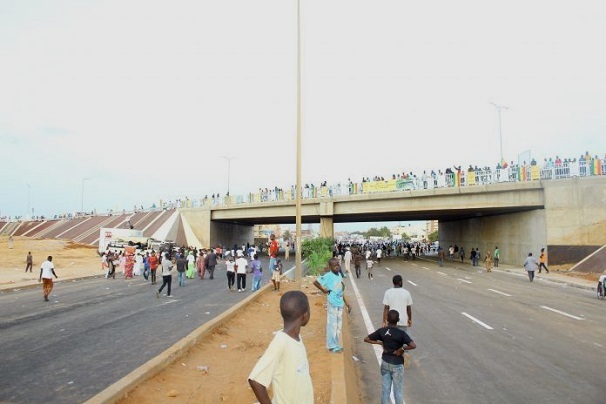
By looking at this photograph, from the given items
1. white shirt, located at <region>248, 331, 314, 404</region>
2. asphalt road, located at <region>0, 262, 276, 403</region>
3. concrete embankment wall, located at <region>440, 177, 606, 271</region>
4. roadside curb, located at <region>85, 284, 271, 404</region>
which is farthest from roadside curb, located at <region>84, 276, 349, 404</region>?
concrete embankment wall, located at <region>440, 177, 606, 271</region>

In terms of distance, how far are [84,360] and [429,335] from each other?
24.3 feet

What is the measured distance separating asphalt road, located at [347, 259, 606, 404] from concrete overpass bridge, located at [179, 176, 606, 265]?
1376cm

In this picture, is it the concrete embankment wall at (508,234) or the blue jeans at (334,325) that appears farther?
the concrete embankment wall at (508,234)

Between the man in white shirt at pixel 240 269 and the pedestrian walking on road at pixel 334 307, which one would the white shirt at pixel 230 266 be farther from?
the pedestrian walking on road at pixel 334 307

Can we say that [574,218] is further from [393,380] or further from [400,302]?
[393,380]

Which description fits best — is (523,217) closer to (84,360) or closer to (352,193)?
(352,193)

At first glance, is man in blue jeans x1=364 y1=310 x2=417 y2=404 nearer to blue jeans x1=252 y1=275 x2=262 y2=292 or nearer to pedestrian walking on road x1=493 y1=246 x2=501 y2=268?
blue jeans x1=252 y1=275 x2=262 y2=292

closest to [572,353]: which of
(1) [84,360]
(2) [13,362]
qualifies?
(1) [84,360]

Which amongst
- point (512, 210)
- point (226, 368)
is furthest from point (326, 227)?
point (226, 368)

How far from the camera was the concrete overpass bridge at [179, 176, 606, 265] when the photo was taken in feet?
95.6

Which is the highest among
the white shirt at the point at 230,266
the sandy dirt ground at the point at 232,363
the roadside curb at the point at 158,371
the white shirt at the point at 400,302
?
the white shirt at the point at 400,302

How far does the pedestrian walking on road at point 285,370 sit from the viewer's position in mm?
2902

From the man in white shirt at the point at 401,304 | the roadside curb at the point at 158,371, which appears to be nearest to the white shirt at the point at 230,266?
the roadside curb at the point at 158,371

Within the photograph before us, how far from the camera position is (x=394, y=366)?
5.43 meters
